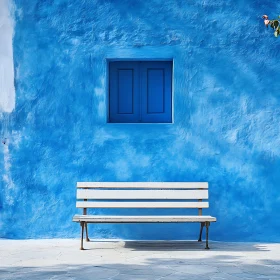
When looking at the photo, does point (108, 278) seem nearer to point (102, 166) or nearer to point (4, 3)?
point (102, 166)

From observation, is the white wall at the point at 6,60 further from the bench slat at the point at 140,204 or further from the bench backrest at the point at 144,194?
the bench slat at the point at 140,204

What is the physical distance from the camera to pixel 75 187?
7.20 meters

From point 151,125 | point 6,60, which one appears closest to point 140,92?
point 151,125

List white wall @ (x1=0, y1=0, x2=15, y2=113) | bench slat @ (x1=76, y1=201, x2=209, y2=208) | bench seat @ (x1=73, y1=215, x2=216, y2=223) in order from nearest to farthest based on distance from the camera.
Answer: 1. bench seat @ (x1=73, y1=215, x2=216, y2=223)
2. bench slat @ (x1=76, y1=201, x2=209, y2=208)
3. white wall @ (x1=0, y1=0, x2=15, y2=113)

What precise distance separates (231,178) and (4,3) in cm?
409

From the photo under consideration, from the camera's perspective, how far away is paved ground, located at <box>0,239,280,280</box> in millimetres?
5043

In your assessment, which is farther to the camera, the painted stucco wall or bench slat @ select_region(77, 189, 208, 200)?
the painted stucco wall

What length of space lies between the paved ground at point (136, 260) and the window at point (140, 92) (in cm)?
182

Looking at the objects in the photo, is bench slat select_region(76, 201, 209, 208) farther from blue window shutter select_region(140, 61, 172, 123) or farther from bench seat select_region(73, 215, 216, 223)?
blue window shutter select_region(140, 61, 172, 123)

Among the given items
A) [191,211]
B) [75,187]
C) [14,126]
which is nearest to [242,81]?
[191,211]

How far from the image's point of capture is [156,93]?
7.44 metres

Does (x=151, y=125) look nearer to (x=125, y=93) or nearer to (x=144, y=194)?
(x=125, y=93)

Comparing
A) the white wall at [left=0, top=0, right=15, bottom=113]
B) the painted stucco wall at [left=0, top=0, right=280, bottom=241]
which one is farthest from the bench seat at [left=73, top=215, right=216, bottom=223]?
the white wall at [left=0, top=0, right=15, bottom=113]

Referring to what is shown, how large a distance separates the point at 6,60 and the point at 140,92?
198cm
